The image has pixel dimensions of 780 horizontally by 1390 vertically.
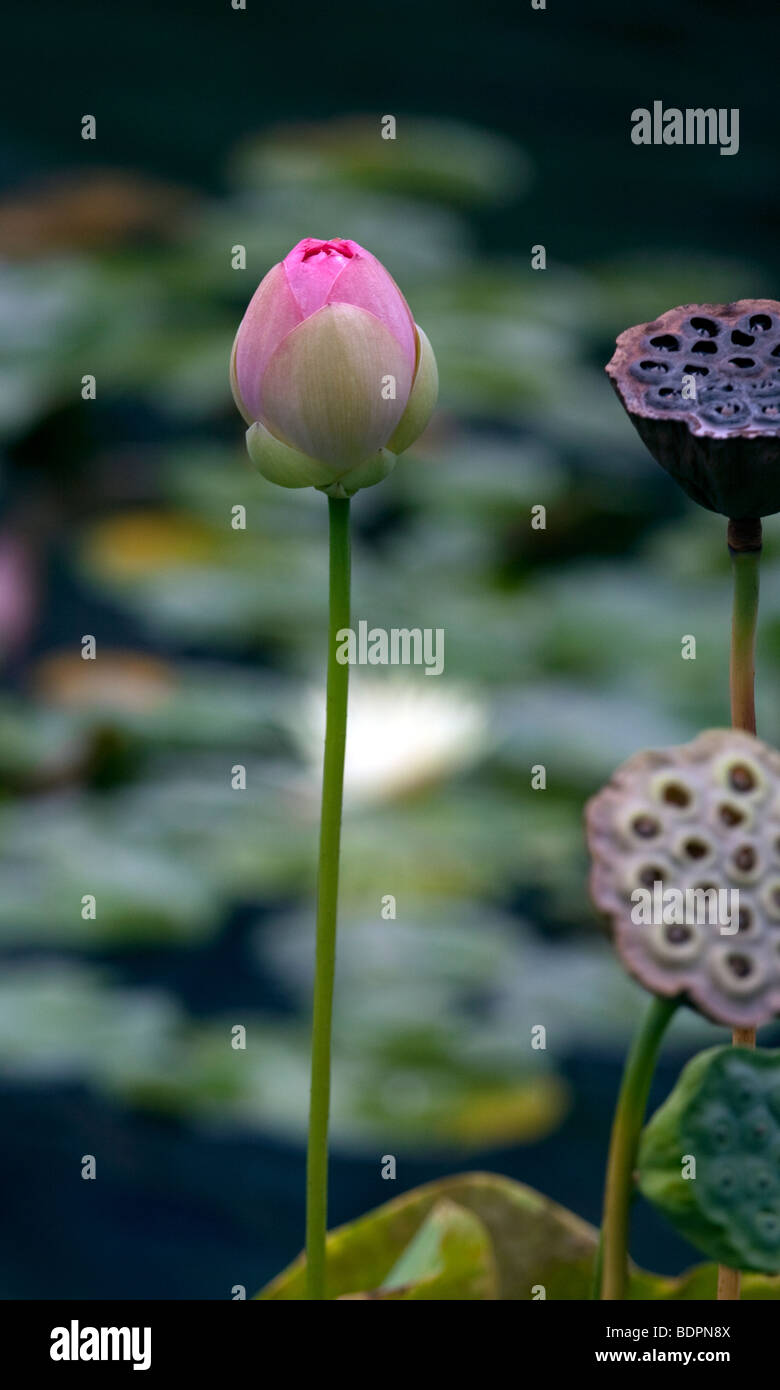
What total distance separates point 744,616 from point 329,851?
0.07m

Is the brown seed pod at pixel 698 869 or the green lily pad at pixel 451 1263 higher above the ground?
the brown seed pod at pixel 698 869

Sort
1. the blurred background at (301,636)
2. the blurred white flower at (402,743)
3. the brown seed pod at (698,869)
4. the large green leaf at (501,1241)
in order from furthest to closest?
the blurred white flower at (402,743)
the blurred background at (301,636)
the large green leaf at (501,1241)
the brown seed pod at (698,869)

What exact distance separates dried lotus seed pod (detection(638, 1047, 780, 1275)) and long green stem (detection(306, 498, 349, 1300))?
5 cm

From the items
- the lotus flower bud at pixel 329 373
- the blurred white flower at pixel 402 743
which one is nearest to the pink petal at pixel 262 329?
the lotus flower bud at pixel 329 373

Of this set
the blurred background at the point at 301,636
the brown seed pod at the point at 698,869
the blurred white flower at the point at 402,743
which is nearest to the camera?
the brown seed pod at the point at 698,869

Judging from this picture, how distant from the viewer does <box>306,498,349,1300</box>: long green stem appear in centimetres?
22

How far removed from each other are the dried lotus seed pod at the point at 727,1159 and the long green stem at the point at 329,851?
5 cm

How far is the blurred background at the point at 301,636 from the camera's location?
818 mm

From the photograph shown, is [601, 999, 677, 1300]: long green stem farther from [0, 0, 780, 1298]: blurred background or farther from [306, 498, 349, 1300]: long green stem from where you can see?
[0, 0, 780, 1298]: blurred background

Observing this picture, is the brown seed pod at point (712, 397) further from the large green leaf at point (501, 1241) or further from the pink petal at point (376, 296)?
the large green leaf at point (501, 1241)

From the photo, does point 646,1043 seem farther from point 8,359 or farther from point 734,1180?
point 8,359

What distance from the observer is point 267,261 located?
163 cm

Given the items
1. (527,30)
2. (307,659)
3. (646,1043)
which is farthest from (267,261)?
(646,1043)
